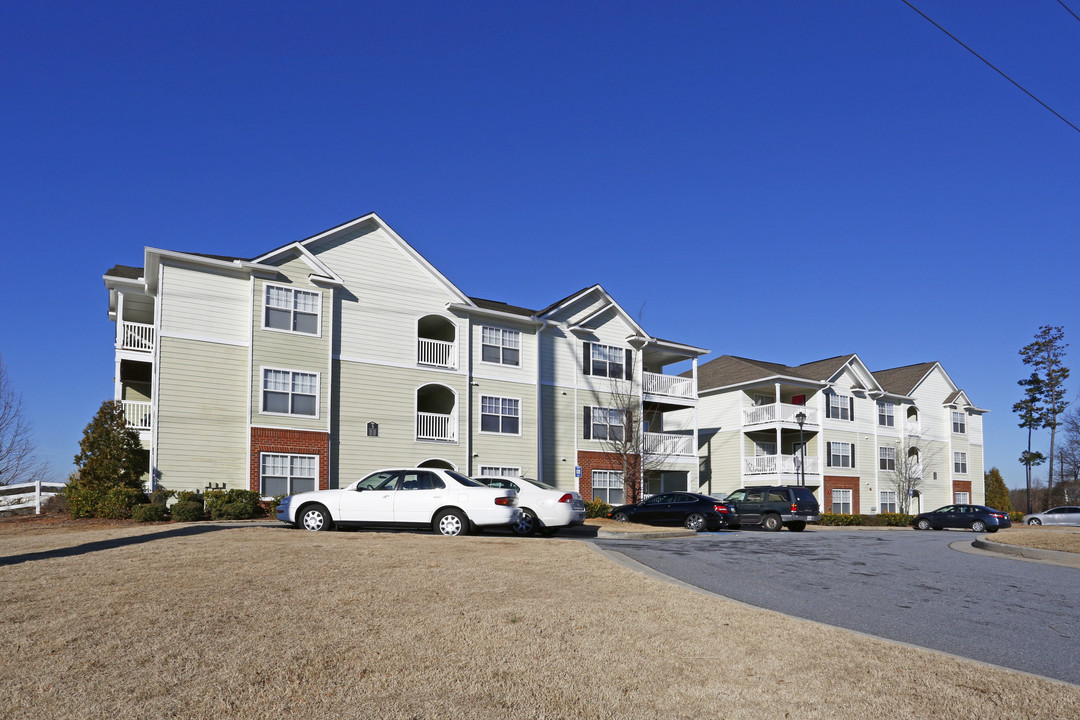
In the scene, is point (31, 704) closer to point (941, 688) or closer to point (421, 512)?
point (941, 688)

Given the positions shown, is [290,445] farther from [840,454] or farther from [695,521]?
[840,454]

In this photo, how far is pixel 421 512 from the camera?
17.9 meters

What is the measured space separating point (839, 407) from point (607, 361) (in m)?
18.5

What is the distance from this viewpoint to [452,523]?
17.8 meters

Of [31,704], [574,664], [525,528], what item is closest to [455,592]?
[574,664]

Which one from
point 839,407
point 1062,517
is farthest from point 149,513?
point 1062,517

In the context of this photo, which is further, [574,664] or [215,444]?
[215,444]

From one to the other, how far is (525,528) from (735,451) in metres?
29.3

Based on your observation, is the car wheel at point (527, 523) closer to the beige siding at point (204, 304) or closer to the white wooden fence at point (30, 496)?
the beige siding at point (204, 304)

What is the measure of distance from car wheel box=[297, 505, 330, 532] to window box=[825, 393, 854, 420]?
3652cm

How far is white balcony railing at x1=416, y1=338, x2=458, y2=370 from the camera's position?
31508 mm

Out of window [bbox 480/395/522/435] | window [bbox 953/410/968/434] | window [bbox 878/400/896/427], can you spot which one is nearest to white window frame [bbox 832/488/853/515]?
window [bbox 878/400/896/427]

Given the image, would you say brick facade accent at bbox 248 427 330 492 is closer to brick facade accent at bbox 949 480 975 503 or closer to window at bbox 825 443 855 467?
window at bbox 825 443 855 467

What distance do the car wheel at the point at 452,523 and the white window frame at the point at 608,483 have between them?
61.9 ft
